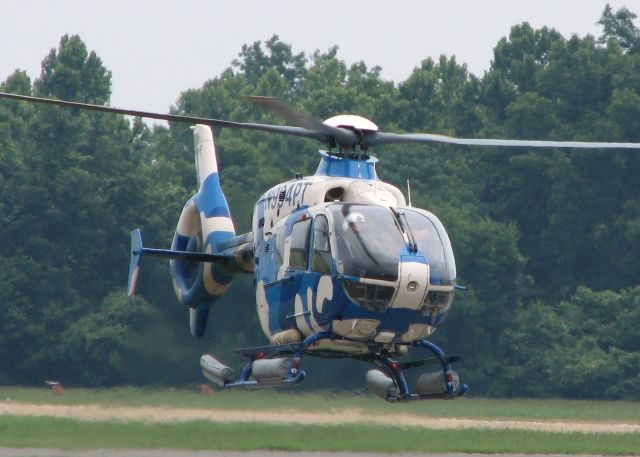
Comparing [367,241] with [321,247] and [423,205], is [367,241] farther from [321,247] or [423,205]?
[423,205]

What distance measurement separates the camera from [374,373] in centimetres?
1959

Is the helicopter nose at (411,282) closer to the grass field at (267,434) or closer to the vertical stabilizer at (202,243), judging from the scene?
the grass field at (267,434)

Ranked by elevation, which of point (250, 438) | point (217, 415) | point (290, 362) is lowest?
point (250, 438)

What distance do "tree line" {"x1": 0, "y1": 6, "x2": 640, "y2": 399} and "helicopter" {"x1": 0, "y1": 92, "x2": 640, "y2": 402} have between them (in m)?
8.66

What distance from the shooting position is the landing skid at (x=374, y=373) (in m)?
18.9

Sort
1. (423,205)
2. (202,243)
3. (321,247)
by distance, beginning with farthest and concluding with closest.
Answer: (423,205)
(202,243)
(321,247)

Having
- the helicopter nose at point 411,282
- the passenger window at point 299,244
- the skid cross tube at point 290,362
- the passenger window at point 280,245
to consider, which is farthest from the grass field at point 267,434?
Result: the helicopter nose at point 411,282

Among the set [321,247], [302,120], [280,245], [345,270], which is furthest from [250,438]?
[302,120]

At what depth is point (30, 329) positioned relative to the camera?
129ft

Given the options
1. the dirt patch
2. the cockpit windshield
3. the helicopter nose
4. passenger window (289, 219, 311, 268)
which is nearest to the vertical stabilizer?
the dirt patch

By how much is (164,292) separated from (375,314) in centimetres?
1805

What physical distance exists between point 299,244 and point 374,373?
192 centimetres

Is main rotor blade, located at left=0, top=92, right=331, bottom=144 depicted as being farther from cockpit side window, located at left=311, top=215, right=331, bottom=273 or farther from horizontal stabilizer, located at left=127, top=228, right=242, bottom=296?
horizontal stabilizer, located at left=127, top=228, right=242, bottom=296

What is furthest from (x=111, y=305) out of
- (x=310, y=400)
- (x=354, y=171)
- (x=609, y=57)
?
(x=609, y=57)
